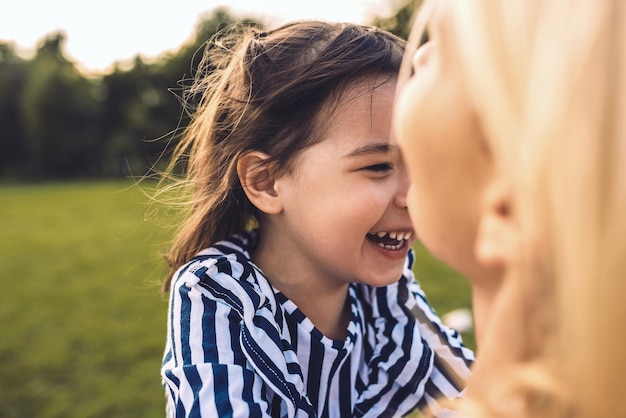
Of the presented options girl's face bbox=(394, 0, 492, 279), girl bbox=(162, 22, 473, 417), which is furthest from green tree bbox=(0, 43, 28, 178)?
girl's face bbox=(394, 0, 492, 279)

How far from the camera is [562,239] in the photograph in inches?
23.1

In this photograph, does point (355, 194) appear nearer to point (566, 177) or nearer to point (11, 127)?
point (566, 177)

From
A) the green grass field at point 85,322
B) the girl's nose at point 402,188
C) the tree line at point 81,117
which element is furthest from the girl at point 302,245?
the tree line at point 81,117

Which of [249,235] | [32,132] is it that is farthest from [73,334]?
[32,132]

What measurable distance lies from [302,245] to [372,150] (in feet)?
1.05

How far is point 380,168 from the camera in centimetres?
140

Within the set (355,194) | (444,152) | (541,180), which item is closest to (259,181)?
(355,194)

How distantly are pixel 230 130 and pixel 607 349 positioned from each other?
4.00 feet

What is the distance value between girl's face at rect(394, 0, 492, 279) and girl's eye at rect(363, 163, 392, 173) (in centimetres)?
56

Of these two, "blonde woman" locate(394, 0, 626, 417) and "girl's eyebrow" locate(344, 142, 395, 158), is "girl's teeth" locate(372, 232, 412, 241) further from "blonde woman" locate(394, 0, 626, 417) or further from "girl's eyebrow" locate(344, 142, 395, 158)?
"blonde woman" locate(394, 0, 626, 417)

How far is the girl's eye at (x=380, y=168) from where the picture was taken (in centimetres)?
139

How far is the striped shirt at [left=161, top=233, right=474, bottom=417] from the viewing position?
1.16 m

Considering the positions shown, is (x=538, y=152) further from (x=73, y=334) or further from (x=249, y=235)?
(x=73, y=334)

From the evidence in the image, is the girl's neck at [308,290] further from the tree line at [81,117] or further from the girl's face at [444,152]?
the tree line at [81,117]
